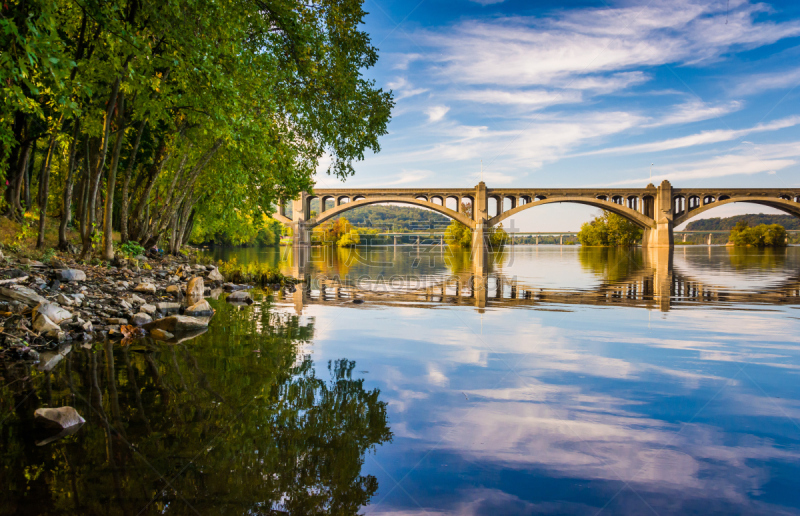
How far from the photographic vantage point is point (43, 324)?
699cm

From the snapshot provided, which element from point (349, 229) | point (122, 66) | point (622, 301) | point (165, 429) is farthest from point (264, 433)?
point (349, 229)

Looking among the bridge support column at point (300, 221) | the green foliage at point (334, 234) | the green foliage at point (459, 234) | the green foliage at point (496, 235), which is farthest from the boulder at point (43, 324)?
the green foliage at point (334, 234)

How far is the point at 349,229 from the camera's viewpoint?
131750 mm

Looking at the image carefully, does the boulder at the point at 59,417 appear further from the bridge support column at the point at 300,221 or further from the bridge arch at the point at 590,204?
the bridge support column at the point at 300,221

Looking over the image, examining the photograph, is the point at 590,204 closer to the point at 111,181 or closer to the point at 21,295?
the point at 111,181

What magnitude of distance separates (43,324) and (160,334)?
157 cm

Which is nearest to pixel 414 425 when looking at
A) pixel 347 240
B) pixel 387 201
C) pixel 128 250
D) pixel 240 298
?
pixel 240 298

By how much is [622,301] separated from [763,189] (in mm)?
86707

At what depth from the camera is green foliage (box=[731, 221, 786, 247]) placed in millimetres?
99000

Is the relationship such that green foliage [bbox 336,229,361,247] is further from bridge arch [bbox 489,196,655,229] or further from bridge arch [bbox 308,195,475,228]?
bridge arch [bbox 489,196,655,229]

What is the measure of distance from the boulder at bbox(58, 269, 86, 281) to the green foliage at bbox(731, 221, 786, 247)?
120114 millimetres

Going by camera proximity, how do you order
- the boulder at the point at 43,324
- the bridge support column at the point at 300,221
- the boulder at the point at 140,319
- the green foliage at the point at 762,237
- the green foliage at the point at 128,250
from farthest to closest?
1. the green foliage at the point at 762,237
2. the bridge support column at the point at 300,221
3. the green foliage at the point at 128,250
4. the boulder at the point at 140,319
5. the boulder at the point at 43,324

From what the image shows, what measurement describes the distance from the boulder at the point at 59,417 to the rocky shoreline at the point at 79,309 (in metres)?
2.53

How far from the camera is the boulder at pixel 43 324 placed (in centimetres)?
691
